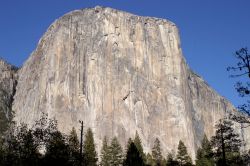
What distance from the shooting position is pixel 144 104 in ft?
454

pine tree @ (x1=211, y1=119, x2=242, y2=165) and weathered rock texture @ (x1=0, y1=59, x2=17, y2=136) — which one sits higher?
weathered rock texture @ (x1=0, y1=59, x2=17, y2=136)

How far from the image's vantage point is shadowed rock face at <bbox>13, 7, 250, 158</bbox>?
13362 cm

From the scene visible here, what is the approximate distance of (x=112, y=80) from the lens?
13938 centimetres

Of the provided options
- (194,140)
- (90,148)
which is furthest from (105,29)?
(90,148)

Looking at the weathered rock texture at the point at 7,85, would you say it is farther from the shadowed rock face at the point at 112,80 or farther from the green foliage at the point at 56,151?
the green foliage at the point at 56,151

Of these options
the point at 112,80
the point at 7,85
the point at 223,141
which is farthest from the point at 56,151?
the point at 7,85

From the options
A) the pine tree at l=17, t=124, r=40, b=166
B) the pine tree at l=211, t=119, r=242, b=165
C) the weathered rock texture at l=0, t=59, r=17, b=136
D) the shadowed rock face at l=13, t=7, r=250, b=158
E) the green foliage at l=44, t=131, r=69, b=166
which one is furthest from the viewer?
the weathered rock texture at l=0, t=59, r=17, b=136

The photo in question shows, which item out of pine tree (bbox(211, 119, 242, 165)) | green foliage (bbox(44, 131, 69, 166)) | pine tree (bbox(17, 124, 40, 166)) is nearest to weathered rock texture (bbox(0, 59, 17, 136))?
green foliage (bbox(44, 131, 69, 166))

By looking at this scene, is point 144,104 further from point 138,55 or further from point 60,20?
point 60,20

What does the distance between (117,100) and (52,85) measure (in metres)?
18.5

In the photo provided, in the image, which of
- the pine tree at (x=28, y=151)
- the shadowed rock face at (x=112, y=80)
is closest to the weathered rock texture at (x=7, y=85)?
the shadowed rock face at (x=112, y=80)

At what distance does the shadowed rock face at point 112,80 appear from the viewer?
5261 inches

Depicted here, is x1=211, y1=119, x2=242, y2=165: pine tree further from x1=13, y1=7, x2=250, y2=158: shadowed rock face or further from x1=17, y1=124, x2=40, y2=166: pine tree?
x1=13, y1=7, x2=250, y2=158: shadowed rock face

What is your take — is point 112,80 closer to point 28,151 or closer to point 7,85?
point 7,85
